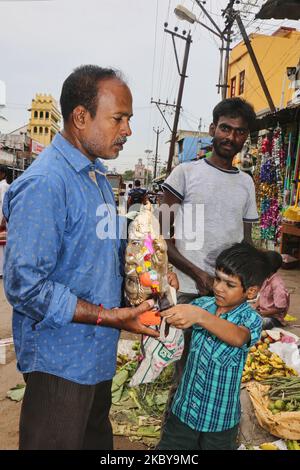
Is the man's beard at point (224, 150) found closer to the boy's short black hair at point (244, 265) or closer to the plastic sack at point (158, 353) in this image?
the boy's short black hair at point (244, 265)

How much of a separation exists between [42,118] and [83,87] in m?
49.5

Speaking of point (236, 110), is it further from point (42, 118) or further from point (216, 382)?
point (42, 118)

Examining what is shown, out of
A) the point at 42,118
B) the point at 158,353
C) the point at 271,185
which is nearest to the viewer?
the point at 158,353

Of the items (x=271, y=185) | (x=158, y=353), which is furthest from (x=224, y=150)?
(x=271, y=185)

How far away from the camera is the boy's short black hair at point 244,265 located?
1.91 meters

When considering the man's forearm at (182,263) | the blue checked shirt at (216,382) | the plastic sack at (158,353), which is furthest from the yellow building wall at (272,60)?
the plastic sack at (158,353)

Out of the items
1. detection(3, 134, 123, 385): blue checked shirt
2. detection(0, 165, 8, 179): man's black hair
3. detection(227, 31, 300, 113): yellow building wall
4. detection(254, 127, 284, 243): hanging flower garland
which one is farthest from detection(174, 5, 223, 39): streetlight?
detection(3, 134, 123, 385): blue checked shirt

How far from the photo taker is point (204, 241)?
7.70 ft

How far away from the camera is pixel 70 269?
55.8 inches

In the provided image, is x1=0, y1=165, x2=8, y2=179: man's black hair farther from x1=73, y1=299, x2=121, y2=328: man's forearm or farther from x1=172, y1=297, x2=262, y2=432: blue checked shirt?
x1=73, y1=299, x2=121, y2=328: man's forearm

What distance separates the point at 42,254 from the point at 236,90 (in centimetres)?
1930

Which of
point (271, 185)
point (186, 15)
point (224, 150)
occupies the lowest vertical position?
point (224, 150)

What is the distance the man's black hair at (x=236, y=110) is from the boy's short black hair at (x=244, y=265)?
948 millimetres

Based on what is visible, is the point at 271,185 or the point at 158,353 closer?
the point at 158,353
